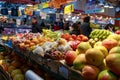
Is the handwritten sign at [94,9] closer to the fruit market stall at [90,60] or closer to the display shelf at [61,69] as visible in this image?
the display shelf at [61,69]

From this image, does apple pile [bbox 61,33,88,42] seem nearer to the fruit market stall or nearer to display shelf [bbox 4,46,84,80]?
the fruit market stall

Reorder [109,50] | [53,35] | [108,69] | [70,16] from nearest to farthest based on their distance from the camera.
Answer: [108,69] → [109,50] → [53,35] → [70,16]

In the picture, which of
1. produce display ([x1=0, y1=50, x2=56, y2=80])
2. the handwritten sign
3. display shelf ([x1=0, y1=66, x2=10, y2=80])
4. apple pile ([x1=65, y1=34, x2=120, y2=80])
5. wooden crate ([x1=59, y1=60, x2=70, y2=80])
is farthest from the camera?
the handwritten sign

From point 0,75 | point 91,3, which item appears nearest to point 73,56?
point 0,75

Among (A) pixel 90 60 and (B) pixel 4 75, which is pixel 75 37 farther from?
(A) pixel 90 60

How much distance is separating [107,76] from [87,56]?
315mm

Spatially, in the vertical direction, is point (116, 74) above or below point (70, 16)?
above

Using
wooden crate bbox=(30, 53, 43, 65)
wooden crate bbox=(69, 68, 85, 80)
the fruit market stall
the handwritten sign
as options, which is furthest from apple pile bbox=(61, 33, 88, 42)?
the handwritten sign

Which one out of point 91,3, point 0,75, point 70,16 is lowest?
point 70,16

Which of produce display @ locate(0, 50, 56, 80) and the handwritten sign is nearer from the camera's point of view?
produce display @ locate(0, 50, 56, 80)

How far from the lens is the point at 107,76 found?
1.87 metres

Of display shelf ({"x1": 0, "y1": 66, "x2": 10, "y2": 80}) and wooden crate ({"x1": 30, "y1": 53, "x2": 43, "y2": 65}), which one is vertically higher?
wooden crate ({"x1": 30, "y1": 53, "x2": 43, "y2": 65})

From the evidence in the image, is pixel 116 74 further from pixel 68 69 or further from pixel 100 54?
pixel 68 69

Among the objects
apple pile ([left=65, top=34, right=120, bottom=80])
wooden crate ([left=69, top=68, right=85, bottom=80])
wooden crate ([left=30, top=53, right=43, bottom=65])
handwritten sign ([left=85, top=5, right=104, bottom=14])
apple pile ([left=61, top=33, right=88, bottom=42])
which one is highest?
apple pile ([left=65, top=34, right=120, bottom=80])
